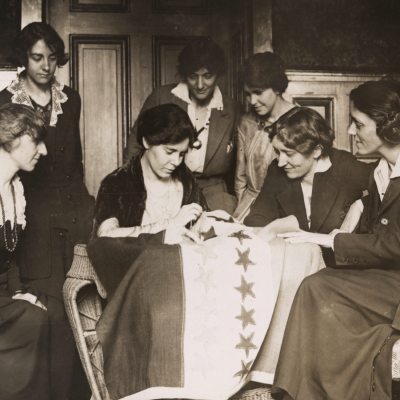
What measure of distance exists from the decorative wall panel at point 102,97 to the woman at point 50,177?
0.11m

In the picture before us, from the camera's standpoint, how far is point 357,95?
9.06 feet

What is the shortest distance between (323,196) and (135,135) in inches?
44.4

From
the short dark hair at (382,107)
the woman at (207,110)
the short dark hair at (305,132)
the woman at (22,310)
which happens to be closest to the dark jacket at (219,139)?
the woman at (207,110)

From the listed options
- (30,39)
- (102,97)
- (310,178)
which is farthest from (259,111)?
(30,39)

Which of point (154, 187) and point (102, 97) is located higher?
point (102, 97)

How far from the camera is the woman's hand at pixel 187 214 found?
2723 mm

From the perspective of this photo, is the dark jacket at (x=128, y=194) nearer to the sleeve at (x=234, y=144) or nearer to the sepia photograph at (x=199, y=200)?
the sepia photograph at (x=199, y=200)

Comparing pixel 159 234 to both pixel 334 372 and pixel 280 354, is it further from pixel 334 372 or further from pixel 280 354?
pixel 334 372

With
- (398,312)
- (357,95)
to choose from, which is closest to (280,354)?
(398,312)

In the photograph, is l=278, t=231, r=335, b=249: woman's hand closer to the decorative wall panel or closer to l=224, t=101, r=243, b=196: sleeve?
l=224, t=101, r=243, b=196: sleeve

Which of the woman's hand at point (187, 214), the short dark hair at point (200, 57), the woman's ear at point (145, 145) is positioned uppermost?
the short dark hair at point (200, 57)

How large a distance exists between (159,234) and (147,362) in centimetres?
62

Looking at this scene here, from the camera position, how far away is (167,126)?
278cm

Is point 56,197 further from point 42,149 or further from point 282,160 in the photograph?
point 282,160
